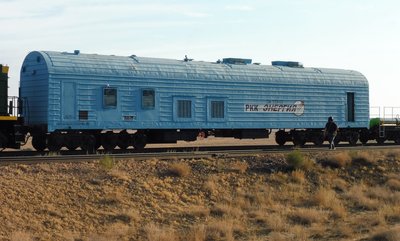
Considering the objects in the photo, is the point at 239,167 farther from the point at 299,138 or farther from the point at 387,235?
the point at 299,138

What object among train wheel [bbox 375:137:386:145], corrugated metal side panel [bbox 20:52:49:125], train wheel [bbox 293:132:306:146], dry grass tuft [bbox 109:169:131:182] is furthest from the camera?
train wheel [bbox 375:137:386:145]

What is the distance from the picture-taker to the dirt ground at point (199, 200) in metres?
14.6

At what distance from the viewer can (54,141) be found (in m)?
22.9

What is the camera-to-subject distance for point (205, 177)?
1888 cm

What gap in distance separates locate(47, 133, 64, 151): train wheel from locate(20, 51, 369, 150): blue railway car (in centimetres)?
4

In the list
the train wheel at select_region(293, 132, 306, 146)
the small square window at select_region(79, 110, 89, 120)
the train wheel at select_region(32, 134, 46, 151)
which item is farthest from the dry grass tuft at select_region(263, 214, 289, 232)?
the train wheel at select_region(293, 132, 306, 146)

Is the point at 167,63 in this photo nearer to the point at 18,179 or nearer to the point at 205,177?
the point at 205,177

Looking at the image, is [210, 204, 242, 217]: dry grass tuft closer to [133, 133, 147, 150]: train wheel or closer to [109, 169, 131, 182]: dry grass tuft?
[109, 169, 131, 182]: dry grass tuft

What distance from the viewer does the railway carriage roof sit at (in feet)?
78.4

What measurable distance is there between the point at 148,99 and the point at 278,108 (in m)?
6.86

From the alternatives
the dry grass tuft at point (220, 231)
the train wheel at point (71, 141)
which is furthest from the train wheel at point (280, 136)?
the dry grass tuft at point (220, 231)

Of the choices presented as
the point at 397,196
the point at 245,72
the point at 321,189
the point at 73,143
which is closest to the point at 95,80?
the point at 73,143

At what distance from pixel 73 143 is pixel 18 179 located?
7475mm

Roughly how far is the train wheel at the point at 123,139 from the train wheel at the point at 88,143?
1.39 metres
